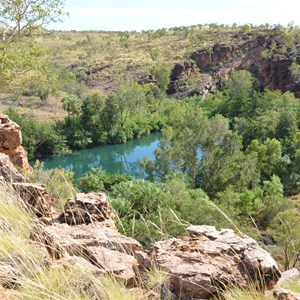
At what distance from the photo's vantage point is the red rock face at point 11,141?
357 inches

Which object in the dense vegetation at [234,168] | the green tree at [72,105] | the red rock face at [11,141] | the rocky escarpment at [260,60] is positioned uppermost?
the rocky escarpment at [260,60]

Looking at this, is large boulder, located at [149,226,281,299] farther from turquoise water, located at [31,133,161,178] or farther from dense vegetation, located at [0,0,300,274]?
turquoise water, located at [31,133,161,178]

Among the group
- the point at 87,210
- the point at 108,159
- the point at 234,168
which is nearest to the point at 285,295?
the point at 87,210

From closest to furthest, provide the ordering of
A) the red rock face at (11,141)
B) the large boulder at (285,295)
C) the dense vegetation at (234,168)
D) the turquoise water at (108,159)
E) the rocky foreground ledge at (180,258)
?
the large boulder at (285,295) → the rocky foreground ledge at (180,258) → the red rock face at (11,141) → the dense vegetation at (234,168) → the turquoise water at (108,159)

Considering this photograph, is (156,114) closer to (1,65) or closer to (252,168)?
(252,168)

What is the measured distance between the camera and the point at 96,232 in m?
3.30

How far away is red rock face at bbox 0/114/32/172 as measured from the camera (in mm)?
9078

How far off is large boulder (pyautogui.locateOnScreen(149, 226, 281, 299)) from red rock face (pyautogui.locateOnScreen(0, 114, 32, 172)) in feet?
22.3

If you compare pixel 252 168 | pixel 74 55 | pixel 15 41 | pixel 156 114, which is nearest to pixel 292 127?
pixel 252 168

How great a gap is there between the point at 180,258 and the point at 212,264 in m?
0.22

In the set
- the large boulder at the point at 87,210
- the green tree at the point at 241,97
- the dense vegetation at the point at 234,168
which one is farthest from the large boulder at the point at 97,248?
the green tree at the point at 241,97

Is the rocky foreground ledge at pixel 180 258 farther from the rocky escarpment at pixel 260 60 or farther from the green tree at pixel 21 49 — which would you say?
the rocky escarpment at pixel 260 60

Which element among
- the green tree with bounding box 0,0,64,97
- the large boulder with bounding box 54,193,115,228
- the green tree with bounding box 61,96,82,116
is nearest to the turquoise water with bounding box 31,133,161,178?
the green tree with bounding box 61,96,82,116

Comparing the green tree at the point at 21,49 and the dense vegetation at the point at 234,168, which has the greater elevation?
the green tree at the point at 21,49
